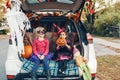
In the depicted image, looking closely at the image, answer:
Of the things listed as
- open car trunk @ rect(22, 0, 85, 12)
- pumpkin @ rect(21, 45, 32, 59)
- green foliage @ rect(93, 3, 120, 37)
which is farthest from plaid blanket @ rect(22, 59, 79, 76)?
green foliage @ rect(93, 3, 120, 37)

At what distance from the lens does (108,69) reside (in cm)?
981

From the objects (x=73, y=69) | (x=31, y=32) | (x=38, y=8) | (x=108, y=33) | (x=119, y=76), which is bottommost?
(x=108, y=33)

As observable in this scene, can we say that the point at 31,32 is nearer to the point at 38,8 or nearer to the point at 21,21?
the point at 38,8

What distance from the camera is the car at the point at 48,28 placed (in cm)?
664

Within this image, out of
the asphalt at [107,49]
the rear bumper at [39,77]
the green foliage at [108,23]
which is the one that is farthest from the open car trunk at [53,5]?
the green foliage at [108,23]

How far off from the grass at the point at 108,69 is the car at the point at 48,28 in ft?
5.35

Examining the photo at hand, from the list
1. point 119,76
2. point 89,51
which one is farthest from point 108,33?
point 89,51

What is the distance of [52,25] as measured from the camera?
8.24 meters

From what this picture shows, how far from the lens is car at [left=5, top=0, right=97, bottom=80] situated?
664cm

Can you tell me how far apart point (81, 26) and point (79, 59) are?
1133 mm

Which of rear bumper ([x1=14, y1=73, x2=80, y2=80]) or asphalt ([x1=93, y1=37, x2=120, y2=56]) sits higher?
rear bumper ([x1=14, y1=73, x2=80, y2=80])

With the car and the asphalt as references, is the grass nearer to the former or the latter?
the car

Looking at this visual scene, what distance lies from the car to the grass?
1.63 metres

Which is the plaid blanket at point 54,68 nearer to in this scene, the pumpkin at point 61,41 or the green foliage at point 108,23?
the pumpkin at point 61,41
